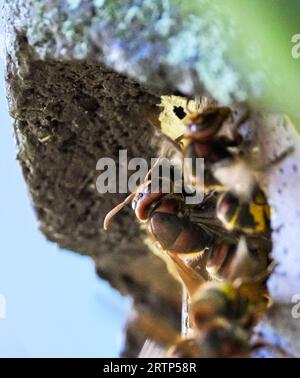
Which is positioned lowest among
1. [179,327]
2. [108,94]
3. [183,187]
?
[179,327]

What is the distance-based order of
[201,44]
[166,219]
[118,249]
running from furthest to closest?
[118,249] → [166,219] → [201,44]

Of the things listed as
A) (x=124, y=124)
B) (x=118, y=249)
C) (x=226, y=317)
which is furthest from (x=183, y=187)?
(x=118, y=249)

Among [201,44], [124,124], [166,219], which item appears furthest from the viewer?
[124,124]

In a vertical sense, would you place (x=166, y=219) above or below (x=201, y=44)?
below

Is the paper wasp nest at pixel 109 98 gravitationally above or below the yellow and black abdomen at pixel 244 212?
above

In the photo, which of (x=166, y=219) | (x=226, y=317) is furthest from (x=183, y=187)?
(x=226, y=317)

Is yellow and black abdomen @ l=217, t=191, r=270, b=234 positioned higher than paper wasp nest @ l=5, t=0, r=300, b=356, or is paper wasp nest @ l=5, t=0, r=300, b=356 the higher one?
paper wasp nest @ l=5, t=0, r=300, b=356

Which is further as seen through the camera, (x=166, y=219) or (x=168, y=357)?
(x=166, y=219)

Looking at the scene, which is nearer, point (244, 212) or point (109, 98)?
point (244, 212)

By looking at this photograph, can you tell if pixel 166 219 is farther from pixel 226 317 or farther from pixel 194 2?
pixel 194 2

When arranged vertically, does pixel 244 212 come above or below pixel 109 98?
below
